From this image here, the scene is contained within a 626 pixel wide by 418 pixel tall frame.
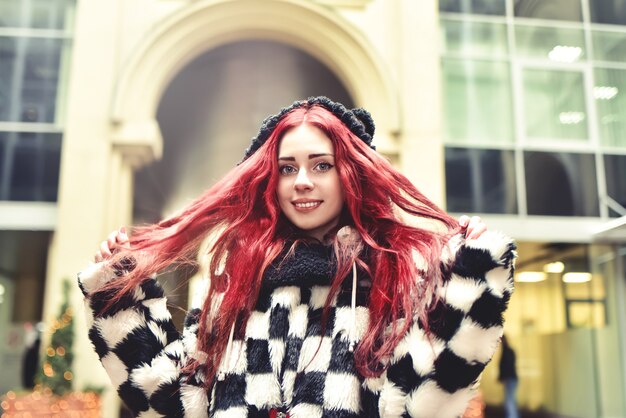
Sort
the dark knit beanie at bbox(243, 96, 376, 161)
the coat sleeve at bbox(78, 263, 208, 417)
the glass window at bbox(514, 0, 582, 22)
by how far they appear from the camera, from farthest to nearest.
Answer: the glass window at bbox(514, 0, 582, 22) → the dark knit beanie at bbox(243, 96, 376, 161) → the coat sleeve at bbox(78, 263, 208, 417)

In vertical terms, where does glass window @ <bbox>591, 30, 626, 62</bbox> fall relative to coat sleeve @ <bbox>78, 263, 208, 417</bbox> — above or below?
above

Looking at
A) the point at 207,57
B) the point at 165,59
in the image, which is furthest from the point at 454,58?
the point at 207,57

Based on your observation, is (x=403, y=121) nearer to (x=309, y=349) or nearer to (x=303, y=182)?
(x=303, y=182)

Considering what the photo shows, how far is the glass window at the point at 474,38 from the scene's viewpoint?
822 centimetres

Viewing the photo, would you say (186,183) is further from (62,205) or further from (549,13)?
(549,13)

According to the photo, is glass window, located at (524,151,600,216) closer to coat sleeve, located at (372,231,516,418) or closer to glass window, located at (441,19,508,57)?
glass window, located at (441,19,508,57)

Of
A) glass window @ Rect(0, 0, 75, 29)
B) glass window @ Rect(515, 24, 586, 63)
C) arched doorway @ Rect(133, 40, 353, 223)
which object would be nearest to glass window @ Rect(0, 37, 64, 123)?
glass window @ Rect(0, 0, 75, 29)

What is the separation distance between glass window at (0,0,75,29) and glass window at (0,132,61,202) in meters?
1.43

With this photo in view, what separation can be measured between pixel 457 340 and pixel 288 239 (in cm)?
65

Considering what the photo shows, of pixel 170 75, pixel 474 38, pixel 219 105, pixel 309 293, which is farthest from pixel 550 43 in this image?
pixel 309 293

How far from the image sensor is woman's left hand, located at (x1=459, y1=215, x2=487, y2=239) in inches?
69.2

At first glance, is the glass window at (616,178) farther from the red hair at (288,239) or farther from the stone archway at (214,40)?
the red hair at (288,239)

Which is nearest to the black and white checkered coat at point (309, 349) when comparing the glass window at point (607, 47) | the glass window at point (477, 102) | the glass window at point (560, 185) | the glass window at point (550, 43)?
the glass window at point (477, 102)

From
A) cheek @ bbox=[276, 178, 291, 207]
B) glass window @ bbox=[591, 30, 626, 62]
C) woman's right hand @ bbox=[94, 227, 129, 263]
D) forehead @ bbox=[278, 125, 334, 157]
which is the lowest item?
woman's right hand @ bbox=[94, 227, 129, 263]
